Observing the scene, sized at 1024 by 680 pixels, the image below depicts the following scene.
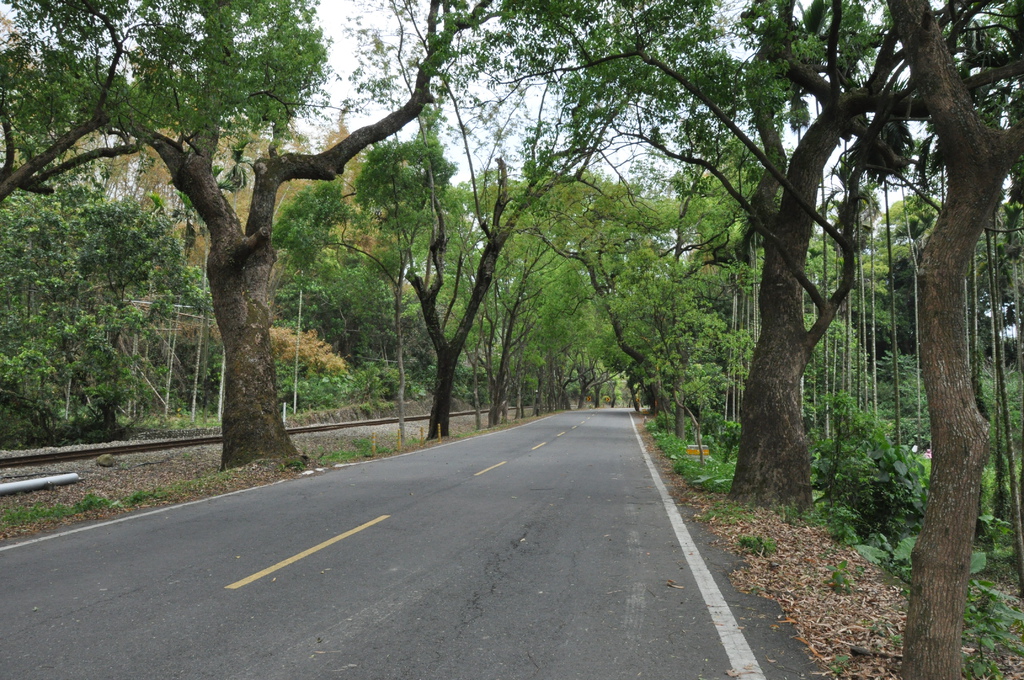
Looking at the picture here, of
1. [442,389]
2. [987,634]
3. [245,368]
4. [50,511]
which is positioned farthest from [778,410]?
[442,389]

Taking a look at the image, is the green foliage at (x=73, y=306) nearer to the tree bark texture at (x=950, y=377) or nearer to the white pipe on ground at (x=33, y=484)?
the white pipe on ground at (x=33, y=484)

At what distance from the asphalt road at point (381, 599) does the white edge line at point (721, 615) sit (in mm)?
21

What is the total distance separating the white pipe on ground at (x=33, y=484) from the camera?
31.2ft

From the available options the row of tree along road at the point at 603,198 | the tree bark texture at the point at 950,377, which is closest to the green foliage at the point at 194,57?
the row of tree along road at the point at 603,198

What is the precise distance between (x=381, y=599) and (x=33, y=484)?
27.8 feet

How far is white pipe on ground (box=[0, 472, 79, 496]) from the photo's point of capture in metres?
9.52

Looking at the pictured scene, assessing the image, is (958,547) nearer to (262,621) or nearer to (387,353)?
(262,621)

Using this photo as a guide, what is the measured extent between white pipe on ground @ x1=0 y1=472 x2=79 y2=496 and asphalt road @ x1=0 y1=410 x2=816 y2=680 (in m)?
3.30

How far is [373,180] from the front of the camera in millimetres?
19531

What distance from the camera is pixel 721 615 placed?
4699 mm

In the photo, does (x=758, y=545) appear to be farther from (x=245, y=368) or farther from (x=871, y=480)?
(x=245, y=368)

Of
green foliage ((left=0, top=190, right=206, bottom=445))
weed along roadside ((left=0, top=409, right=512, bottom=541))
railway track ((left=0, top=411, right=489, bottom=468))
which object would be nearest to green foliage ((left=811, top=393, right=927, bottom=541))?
weed along roadside ((left=0, top=409, right=512, bottom=541))

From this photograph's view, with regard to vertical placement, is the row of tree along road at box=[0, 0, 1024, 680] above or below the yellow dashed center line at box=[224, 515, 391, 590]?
above

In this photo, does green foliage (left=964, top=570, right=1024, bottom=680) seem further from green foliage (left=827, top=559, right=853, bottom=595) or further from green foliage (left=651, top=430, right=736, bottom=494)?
green foliage (left=651, top=430, right=736, bottom=494)
